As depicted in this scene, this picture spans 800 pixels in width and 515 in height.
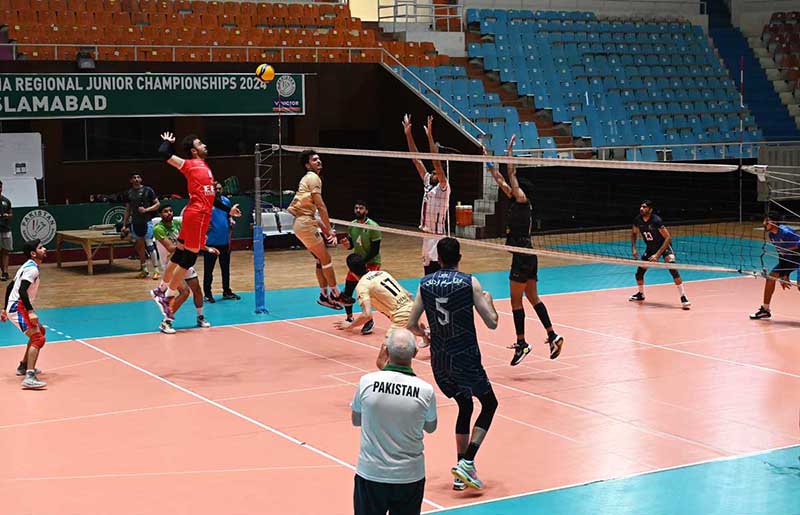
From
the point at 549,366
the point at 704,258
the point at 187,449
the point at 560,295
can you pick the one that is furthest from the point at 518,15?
the point at 187,449

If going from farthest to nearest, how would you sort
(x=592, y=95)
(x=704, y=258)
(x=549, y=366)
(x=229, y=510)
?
(x=592, y=95), (x=704, y=258), (x=549, y=366), (x=229, y=510)

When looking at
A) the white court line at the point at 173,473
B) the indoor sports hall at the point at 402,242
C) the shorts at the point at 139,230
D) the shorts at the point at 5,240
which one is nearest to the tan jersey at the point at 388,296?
the indoor sports hall at the point at 402,242

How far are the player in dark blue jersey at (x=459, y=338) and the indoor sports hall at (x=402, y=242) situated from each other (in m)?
0.44

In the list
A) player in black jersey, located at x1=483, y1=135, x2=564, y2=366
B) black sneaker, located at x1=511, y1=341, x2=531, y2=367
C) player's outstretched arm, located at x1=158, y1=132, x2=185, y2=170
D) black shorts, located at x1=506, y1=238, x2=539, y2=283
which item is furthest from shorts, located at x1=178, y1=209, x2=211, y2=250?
black sneaker, located at x1=511, y1=341, x2=531, y2=367

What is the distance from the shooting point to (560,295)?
61.1ft

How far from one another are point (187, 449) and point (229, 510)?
1.77 meters

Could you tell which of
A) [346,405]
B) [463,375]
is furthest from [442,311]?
[346,405]

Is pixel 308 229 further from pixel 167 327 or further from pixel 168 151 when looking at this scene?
pixel 167 327

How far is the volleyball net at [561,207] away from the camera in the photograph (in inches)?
938

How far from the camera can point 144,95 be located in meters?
23.9

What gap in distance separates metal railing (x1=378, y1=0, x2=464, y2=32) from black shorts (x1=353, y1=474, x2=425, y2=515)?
24456 millimetres

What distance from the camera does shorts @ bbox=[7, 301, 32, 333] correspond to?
12.3 meters

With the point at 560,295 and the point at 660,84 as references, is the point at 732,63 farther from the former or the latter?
the point at 560,295

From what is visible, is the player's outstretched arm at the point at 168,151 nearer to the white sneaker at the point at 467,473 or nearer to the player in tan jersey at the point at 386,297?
the player in tan jersey at the point at 386,297
